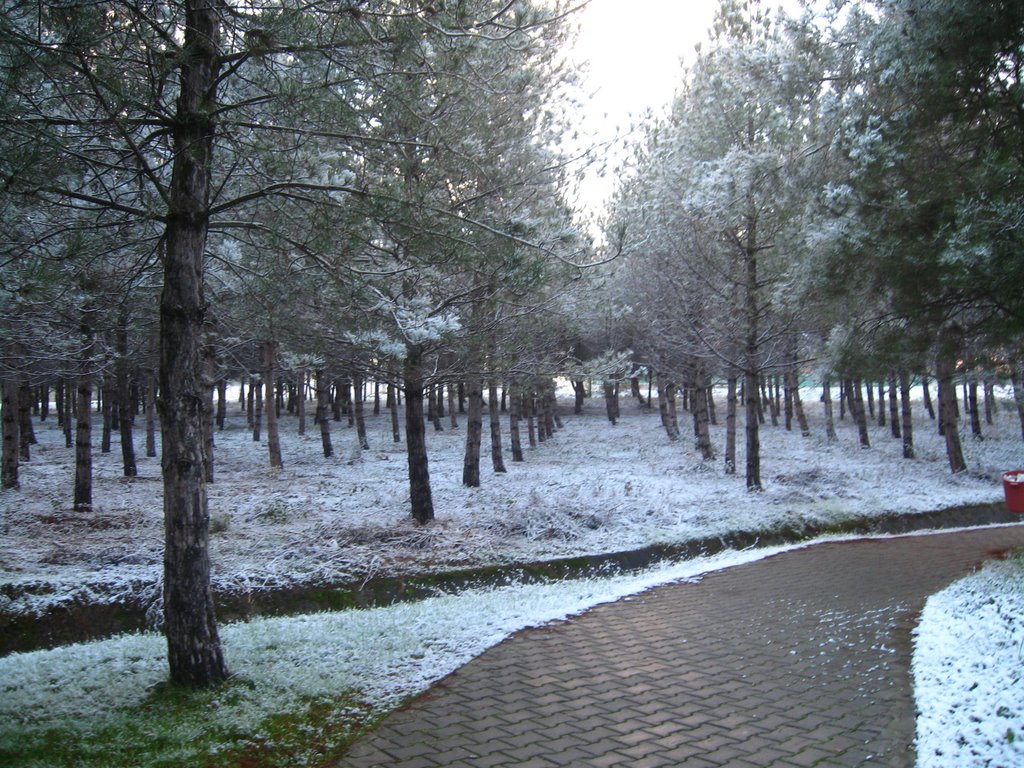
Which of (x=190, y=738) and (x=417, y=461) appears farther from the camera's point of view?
(x=417, y=461)

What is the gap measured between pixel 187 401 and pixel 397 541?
667 centimetres

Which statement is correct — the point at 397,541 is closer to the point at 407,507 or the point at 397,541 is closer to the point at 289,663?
the point at 407,507

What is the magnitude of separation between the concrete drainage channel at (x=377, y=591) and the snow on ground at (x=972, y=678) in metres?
4.88

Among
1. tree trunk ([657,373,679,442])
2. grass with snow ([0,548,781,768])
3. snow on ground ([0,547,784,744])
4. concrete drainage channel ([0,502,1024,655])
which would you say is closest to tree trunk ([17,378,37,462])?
concrete drainage channel ([0,502,1024,655])

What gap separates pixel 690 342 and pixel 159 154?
13669mm

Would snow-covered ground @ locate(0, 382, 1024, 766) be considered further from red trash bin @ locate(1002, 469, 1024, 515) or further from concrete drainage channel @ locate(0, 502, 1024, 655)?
red trash bin @ locate(1002, 469, 1024, 515)

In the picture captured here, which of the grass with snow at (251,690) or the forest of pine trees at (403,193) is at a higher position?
the forest of pine trees at (403,193)

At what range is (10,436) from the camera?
48.1 feet

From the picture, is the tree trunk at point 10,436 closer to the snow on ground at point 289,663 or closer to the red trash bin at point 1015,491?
the snow on ground at point 289,663

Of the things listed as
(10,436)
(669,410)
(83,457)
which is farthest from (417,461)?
(669,410)

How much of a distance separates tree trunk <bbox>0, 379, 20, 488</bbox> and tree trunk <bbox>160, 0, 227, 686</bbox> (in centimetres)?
1185

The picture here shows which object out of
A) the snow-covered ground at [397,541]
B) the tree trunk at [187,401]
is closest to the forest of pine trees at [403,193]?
the tree trunk at [187,401]

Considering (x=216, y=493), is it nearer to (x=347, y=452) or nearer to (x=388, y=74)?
(x=347, y=452)

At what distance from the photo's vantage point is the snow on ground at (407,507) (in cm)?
1002
